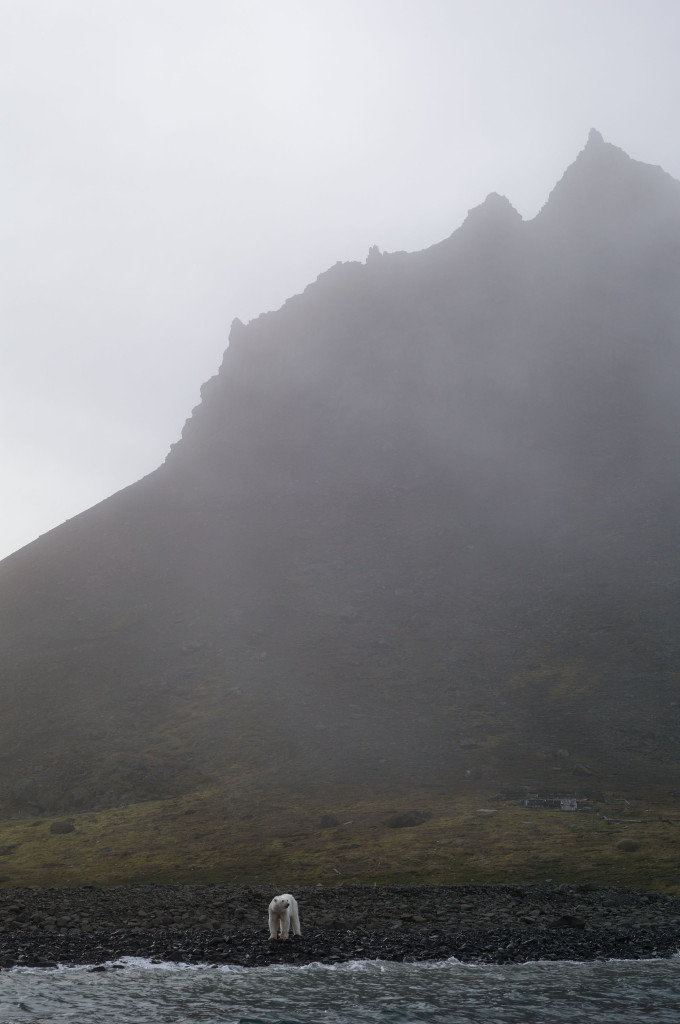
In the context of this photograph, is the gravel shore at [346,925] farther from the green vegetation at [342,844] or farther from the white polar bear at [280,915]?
the green vegetation at [342,844]

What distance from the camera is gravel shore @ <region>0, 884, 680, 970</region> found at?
117 feet

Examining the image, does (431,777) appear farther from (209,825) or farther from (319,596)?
(319,596)

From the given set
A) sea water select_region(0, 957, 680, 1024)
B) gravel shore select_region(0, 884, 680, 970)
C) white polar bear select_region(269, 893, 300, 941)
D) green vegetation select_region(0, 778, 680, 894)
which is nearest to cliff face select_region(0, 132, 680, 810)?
green vegetation select_region(0, 778, 680, 894)

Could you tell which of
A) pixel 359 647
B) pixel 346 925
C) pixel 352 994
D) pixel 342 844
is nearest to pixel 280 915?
pixel 346 925

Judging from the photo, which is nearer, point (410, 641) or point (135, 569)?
point (410, 641)

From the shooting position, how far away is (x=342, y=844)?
3056 inches

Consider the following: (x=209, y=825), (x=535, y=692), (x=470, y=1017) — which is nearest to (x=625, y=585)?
(x=535, y=692)

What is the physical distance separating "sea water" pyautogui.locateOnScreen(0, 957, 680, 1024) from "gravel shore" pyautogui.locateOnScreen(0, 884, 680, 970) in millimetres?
1810

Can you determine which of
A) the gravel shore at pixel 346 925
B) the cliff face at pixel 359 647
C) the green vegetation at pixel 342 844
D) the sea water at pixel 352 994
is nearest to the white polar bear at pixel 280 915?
the gravel shore at pixel 346 925

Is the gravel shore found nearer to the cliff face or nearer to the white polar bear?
the white polar bear

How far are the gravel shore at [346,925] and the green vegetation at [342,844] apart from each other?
7346 mm

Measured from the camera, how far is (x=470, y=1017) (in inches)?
1023

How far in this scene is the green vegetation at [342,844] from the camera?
63.1m

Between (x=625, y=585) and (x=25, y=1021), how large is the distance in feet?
480
